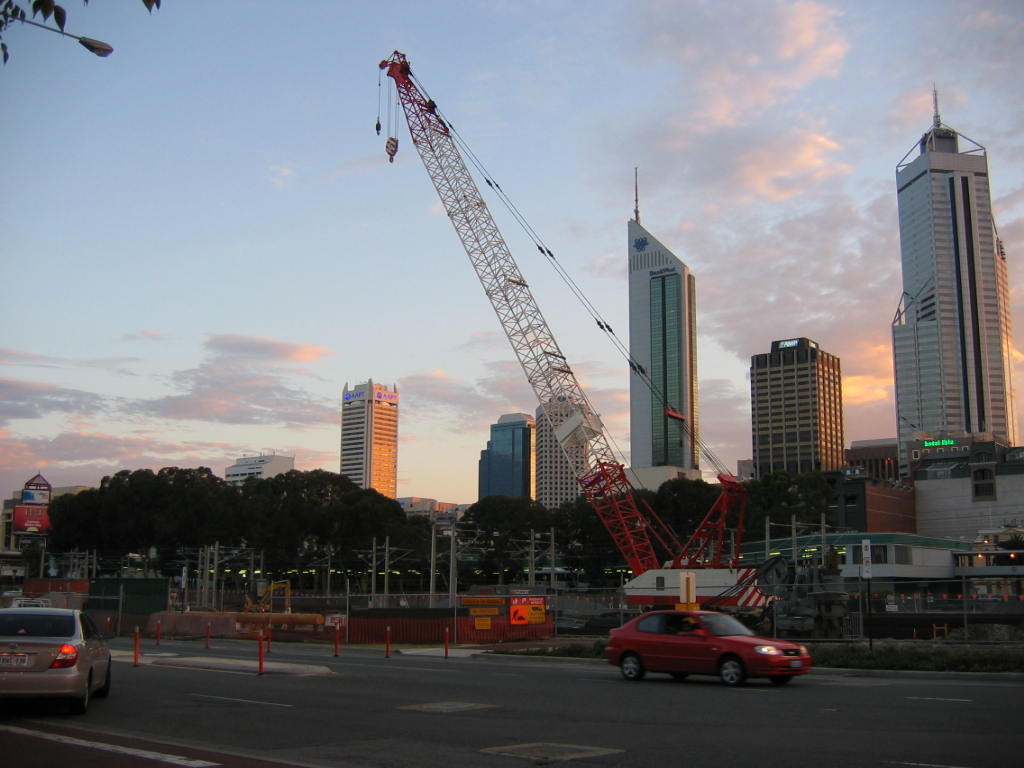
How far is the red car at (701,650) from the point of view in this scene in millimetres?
18828

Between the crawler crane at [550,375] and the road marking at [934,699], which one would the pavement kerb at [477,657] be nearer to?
the road marking at [934,699]

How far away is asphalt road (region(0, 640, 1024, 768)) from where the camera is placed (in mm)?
10891

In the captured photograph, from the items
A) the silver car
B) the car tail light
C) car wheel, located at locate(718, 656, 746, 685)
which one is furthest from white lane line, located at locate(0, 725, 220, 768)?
car wheel, located at locate(718, 656, 746, 685)

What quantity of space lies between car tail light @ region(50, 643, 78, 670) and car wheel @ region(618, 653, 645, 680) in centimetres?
1115

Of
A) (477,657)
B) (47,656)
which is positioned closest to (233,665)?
(477,657)

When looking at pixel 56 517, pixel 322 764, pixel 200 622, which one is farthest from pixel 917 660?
pixel 56 517

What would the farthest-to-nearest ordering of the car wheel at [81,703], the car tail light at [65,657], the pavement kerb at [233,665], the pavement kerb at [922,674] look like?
the pavement kerb at [233,665] → the pavement kerb at [922,674] → the car wheel at [81,703] → the car tail light at [65,657]

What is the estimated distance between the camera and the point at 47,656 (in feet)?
45.2

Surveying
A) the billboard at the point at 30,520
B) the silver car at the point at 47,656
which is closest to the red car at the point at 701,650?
the silver car at the point at 47,656

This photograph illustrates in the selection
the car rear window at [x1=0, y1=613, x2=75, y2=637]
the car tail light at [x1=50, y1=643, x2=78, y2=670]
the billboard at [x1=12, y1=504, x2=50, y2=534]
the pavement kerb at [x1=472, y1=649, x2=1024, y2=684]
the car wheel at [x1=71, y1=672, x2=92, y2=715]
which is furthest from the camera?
the billboard at [x1=12, y1=504, x2=50, y2=534]

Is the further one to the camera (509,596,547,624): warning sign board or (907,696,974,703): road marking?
(509,596,547,624): warning sign board

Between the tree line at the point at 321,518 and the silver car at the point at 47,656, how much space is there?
Answer: 87.5 meters

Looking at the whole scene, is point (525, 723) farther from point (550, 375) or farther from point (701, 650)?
point (550, 375)

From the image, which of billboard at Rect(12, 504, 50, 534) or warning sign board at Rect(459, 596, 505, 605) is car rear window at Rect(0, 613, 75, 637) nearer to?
warning sign board at Rect(459, 596, 505, 605)
